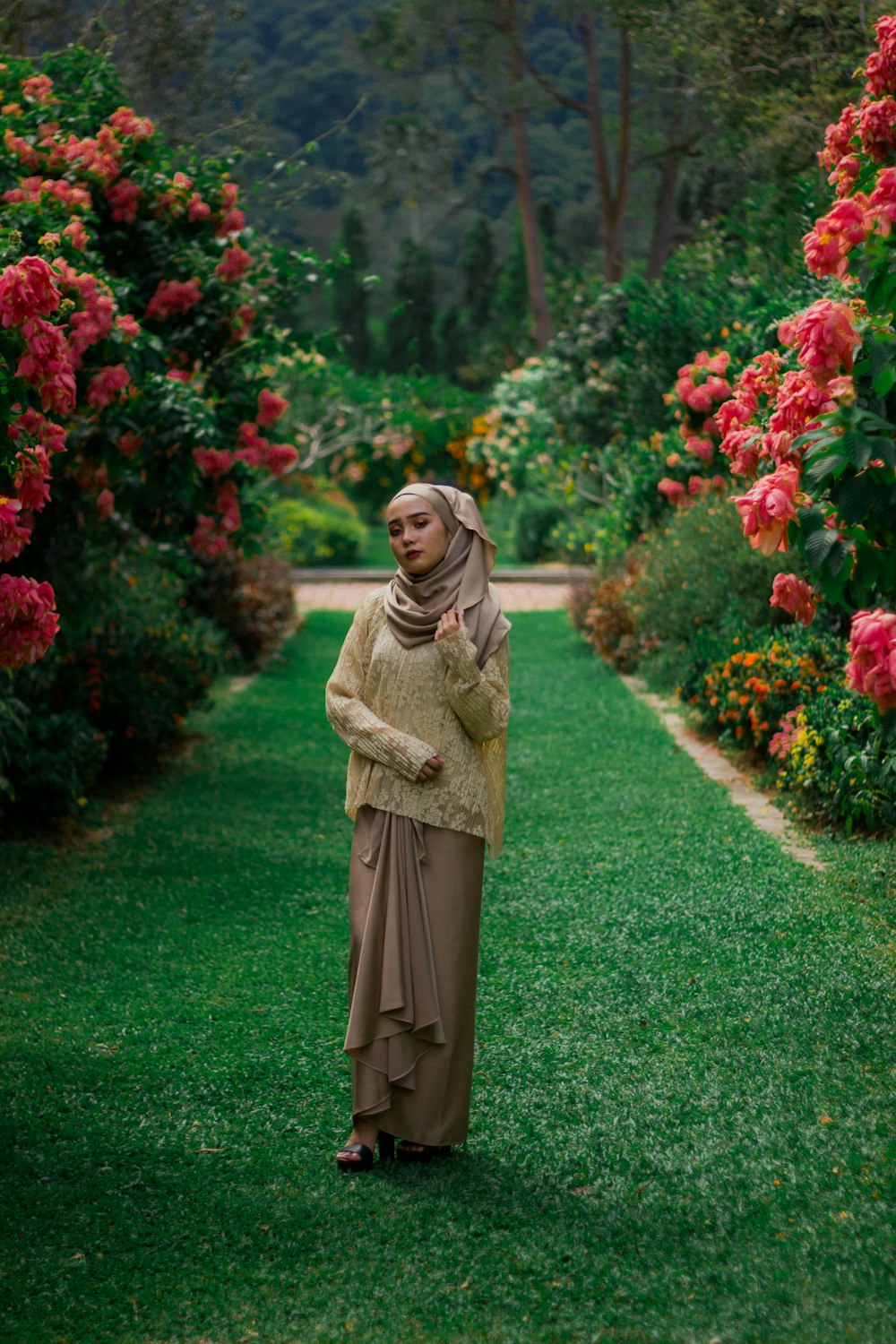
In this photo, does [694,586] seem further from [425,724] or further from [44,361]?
[44,361]

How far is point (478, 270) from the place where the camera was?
4222 cm

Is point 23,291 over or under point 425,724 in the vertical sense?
over

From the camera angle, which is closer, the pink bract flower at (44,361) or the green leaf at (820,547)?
the green leaf at (820,547)

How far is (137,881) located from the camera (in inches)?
264

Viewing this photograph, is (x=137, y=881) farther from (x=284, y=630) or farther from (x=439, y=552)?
(x=284, y=630)

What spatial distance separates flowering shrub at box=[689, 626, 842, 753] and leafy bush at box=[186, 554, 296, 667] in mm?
5492

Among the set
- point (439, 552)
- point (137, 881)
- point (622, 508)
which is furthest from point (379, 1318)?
point (622, 508)

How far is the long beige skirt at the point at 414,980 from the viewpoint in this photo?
371 cm

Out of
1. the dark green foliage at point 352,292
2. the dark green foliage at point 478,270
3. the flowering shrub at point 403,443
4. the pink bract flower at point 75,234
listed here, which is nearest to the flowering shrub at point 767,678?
the pink bract flower at point 75,234

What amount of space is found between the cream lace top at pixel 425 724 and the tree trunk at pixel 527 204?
23.2 metres

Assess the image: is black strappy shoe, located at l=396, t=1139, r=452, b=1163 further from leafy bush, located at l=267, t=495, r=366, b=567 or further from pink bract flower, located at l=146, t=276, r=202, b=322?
leafy bush, located at l=267, t=495, r=366, b=567

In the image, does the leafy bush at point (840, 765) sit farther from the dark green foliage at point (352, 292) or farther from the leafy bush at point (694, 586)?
the dark green foliage at point (352, 292)

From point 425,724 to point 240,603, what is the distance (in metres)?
9.56

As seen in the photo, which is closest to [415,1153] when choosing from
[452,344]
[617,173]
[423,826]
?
[423,826]
